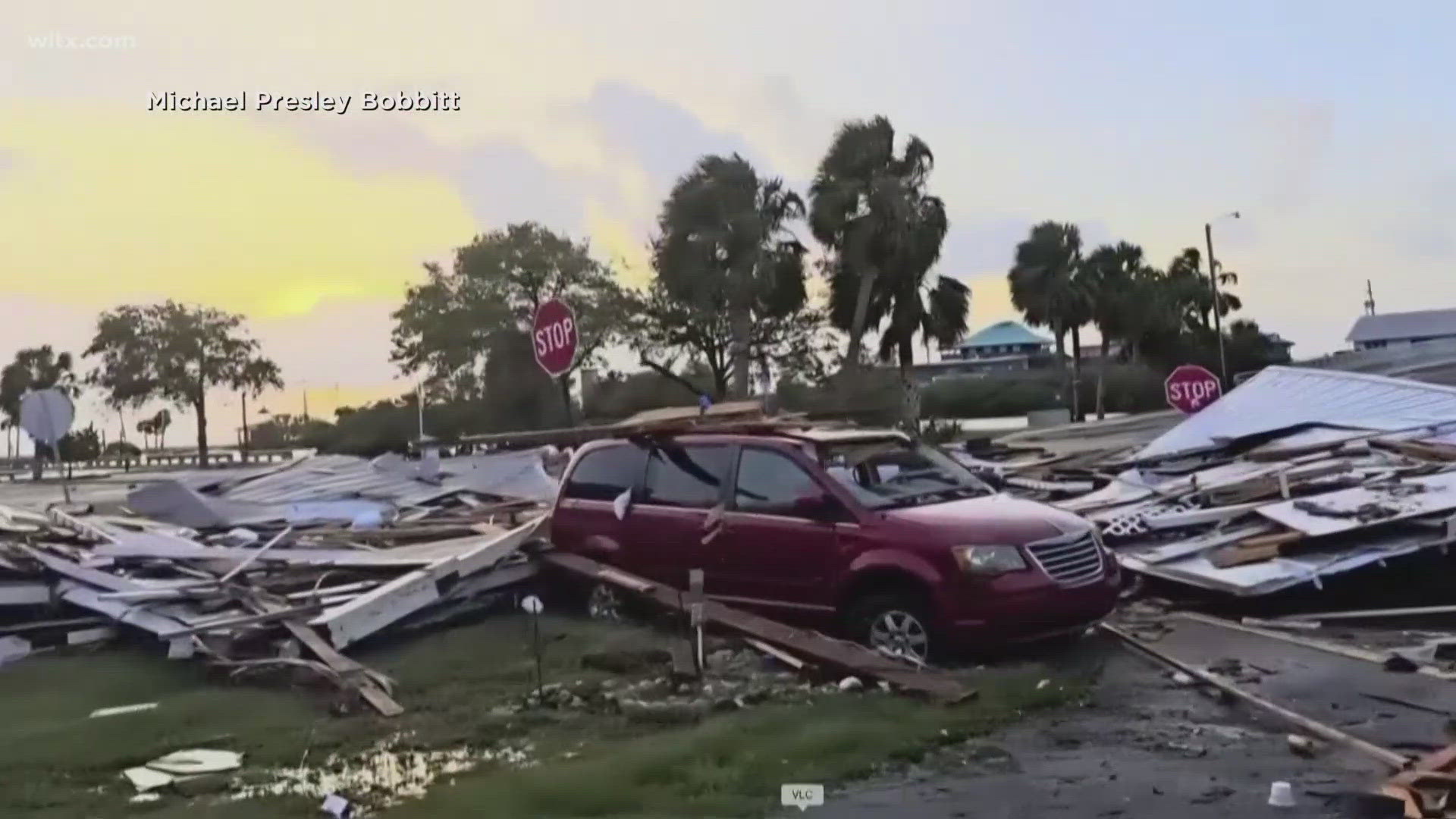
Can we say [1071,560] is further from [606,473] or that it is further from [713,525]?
[606,473]

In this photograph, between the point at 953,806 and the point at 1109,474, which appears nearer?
the point at 953,806

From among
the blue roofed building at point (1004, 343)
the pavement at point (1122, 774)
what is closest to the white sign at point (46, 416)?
the pavement at point (1122, 774)

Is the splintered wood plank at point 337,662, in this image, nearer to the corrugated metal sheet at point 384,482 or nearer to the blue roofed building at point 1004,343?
the corrugated metal sheet at point 384,482

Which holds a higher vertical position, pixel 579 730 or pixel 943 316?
pixel 943 316

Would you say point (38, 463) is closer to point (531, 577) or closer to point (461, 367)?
point (461, 367)

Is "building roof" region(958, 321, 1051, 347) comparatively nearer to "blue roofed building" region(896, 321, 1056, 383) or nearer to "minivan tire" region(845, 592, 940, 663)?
"blue roofed building" region(896, 321, 1056, 383)

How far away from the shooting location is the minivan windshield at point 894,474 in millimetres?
10289

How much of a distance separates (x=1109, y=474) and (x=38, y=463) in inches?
1757

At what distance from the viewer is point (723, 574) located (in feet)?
35.1

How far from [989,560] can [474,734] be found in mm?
3538

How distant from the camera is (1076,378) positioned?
60.9m

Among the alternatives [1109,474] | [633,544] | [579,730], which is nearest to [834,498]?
[633,544]

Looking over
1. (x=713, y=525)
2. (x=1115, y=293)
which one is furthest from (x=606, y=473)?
(x=1115, y=293)

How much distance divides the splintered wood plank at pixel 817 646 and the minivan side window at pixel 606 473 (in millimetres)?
752
